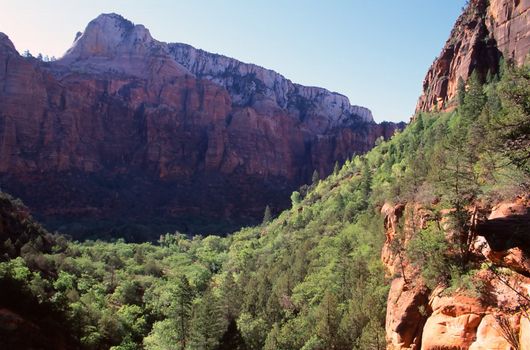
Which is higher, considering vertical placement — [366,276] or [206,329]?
[366,276]

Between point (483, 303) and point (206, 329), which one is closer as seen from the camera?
point (483, 303)

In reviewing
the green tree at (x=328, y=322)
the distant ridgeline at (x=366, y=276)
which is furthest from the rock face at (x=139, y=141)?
the green tree at (x=328, y=322)

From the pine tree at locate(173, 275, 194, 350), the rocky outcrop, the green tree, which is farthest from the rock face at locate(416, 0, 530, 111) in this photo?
the pine tree at locate(173, 275, 194, 350)

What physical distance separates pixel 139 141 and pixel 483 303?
156979mm

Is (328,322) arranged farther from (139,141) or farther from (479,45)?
(139,141)

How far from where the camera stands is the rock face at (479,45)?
218ft

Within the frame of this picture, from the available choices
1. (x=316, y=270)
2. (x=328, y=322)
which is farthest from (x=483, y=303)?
(x=316, y=270)

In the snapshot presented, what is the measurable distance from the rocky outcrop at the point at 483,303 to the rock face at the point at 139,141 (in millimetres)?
103124

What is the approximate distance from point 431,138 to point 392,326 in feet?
132

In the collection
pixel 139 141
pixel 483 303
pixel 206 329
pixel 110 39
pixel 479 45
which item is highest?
pixel 110 39

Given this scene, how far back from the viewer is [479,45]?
74250 mm

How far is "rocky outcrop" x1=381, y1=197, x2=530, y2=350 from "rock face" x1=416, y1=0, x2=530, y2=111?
4867 centimetres

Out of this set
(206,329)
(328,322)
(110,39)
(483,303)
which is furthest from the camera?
(110,39)

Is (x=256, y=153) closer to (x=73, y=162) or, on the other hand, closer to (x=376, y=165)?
(x=73, y=162)
